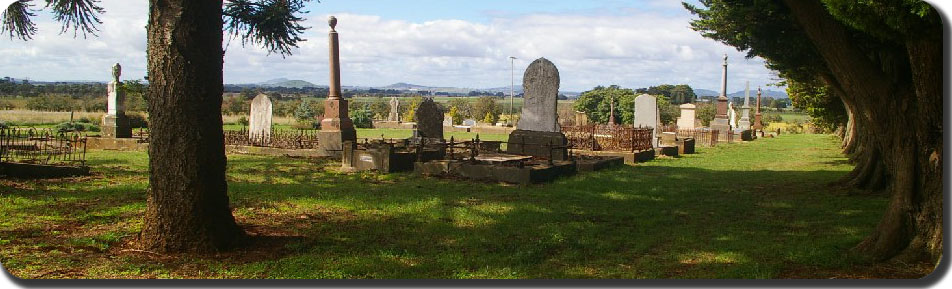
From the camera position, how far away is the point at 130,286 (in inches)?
192

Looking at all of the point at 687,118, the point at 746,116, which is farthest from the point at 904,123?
the point at 746,116

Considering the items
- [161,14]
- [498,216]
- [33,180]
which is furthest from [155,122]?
[33,180]

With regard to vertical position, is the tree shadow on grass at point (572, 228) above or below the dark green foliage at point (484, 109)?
below

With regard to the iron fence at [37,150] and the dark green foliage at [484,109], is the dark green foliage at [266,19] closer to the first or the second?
the iron fence at [37,150]

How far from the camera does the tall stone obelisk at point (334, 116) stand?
1788cm

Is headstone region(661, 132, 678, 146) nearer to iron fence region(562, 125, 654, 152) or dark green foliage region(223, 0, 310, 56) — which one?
iron fence region(562, 125, 654, 152)

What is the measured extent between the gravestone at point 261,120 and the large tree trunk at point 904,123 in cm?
1571

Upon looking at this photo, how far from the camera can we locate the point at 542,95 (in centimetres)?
1534

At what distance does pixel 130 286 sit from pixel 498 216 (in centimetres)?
441

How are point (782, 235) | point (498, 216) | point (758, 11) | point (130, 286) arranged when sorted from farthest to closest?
point (758, 11)
point (498, 216)
point (782, 235)
point (130, 286)

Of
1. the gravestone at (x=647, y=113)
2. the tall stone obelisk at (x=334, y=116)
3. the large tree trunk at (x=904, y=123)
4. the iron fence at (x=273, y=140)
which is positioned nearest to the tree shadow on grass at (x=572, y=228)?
the large tree trunk at (x=904, y=123)

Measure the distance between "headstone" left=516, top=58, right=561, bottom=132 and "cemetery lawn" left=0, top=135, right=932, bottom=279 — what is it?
298 centimetres

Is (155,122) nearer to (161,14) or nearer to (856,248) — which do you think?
(161,14)

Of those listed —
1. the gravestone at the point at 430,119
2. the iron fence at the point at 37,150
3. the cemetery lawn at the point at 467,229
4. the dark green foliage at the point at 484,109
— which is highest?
the dark green foliage at the point at 484,109
